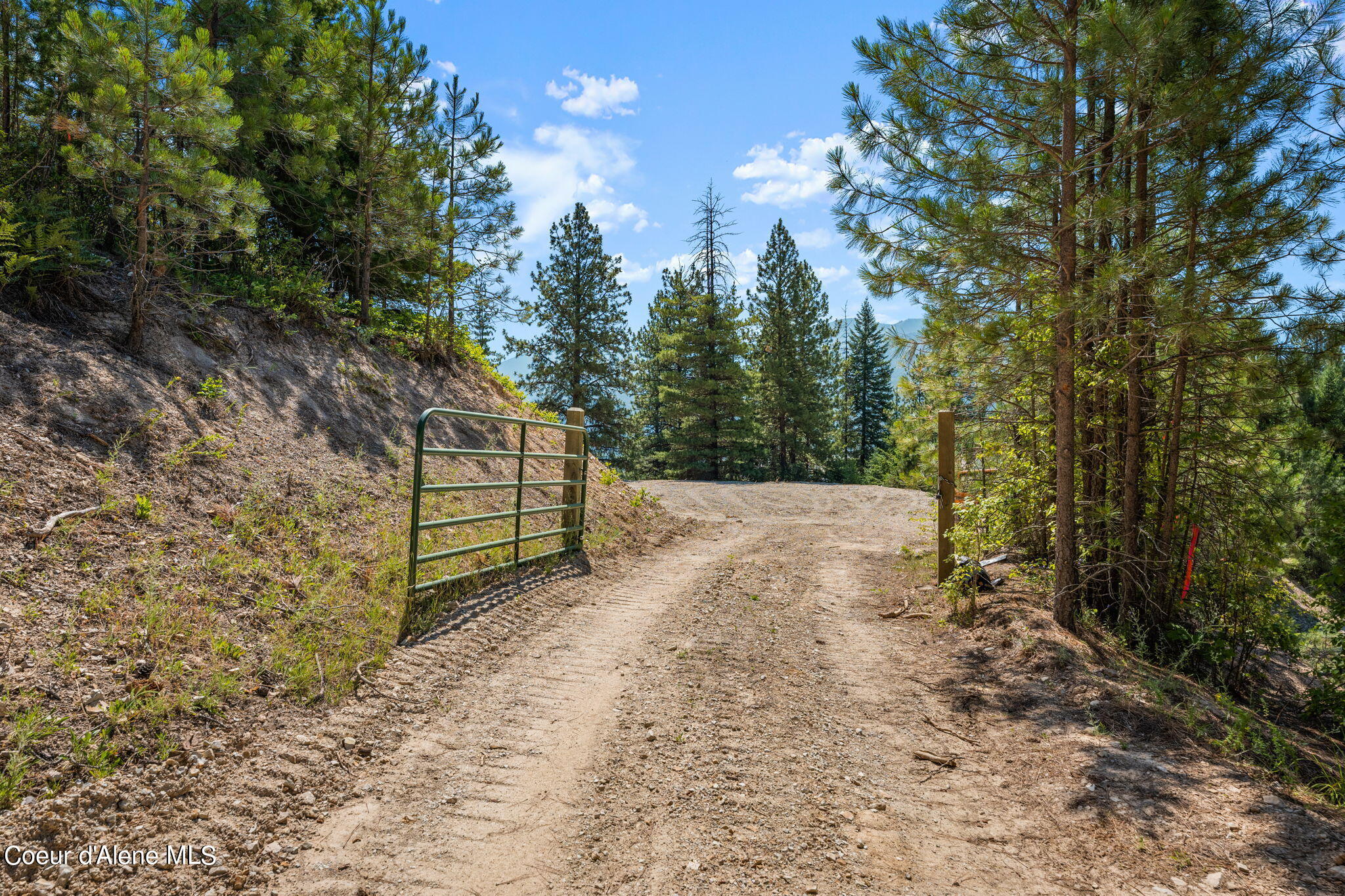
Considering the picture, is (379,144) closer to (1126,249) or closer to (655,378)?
(1126,249)

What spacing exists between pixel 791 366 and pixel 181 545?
27679 millimetres

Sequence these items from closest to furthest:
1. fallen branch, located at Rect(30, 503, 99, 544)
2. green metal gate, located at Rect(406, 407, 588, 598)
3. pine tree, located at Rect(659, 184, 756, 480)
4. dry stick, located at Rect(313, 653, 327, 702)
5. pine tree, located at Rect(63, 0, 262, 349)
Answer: dry stick, located at Rect(313, 653, 327, 702)
fallen branch, located at Rect(30, 503, 99, 544)
green metal gate, located at Rect(406, 407, 588, 598)
pine tree, located at Rect(63, 0, 262, 349)
pine tree, located at Rect(659, 184, 756, 480)

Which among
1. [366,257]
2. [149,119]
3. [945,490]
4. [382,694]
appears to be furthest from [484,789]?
[366,257]

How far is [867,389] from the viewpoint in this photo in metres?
40.7

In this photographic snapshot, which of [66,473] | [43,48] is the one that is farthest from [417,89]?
[66,473]

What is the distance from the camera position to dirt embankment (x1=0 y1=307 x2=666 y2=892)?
2.82m

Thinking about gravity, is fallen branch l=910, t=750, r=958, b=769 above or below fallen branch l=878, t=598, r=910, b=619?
below

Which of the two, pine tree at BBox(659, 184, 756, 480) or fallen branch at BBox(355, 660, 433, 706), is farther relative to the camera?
pine tree at BBox(659, 184, 756, 480)

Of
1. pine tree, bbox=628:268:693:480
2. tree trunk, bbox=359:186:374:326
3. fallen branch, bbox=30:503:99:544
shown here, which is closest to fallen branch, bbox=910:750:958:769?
fallen branch, bbox=30:503:99:544

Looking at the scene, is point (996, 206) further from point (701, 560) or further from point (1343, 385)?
point (1343, 385)

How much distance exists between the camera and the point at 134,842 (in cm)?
239

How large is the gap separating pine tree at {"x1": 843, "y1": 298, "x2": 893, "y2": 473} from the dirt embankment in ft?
116

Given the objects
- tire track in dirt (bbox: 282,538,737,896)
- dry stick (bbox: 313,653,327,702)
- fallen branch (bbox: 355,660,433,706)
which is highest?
dry stick (bbox: 313,653,327,702)

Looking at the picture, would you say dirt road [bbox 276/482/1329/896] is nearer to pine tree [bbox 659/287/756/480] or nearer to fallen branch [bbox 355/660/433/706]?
fallen branch [bbox 355/660/433/706]
